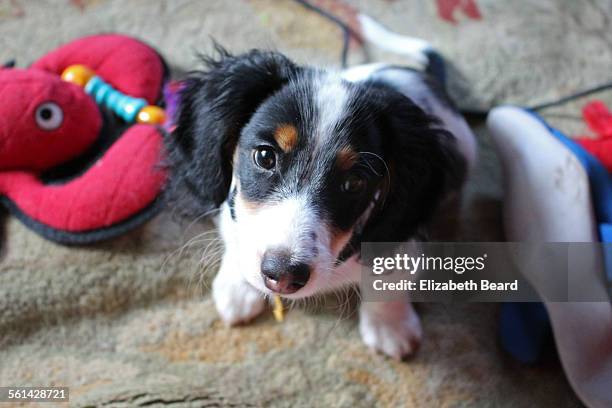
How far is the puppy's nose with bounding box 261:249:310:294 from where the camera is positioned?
90 centimetres

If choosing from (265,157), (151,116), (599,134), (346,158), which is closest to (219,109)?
(265,157)

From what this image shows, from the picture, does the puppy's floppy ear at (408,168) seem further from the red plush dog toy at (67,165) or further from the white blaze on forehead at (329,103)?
the red plush dog toy at (67,165)

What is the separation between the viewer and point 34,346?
1.31 m

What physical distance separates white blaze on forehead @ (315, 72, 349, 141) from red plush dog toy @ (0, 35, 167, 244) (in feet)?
1.65

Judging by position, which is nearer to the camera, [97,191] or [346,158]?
[346,158]

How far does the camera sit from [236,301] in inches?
53.9

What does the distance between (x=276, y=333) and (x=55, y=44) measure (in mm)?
1214

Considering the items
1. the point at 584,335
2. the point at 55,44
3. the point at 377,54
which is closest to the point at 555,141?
the point at 584,335

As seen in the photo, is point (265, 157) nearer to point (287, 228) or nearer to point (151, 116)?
point (287, 228)

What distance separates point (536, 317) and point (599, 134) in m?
0.64

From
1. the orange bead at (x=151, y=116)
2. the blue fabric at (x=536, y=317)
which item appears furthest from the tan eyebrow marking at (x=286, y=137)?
the blue fabric at (x=536, y=317)

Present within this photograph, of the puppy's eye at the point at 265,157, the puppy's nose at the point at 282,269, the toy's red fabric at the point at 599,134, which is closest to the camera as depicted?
the puppy's nose at the point at 282,269

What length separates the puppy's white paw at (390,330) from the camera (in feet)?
4.41

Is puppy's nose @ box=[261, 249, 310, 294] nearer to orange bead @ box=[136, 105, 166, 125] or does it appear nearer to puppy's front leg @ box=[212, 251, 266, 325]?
puppy's front leg @ box=[212, 251, 266, 325]
